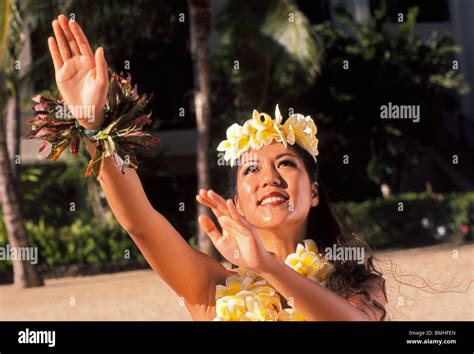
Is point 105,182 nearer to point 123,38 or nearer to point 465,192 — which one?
point 123,38

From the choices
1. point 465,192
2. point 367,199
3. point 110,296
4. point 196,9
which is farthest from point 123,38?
point 465,192

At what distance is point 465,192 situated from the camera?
17484mm

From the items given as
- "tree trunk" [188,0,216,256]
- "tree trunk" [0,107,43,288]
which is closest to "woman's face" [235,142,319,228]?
"tree trunk" [188,0,216,256]

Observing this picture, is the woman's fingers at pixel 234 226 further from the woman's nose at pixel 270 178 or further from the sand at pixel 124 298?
the sand at pixel 124 298

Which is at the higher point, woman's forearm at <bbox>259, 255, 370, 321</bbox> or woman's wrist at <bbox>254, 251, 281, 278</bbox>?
woman's wrist at <bbox>254, 251, 281, 278</bbox>

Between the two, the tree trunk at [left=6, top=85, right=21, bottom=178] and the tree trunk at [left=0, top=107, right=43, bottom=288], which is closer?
the tree trunk at [left=0, top=107, right=43, bottom=288]

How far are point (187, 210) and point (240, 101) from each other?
1988mm

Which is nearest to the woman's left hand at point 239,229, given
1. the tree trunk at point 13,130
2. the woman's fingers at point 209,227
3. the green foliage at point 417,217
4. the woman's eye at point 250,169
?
the woman's fingers at point 209,227

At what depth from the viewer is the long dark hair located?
10.2 feet

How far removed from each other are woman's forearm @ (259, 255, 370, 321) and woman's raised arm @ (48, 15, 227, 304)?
37 centimetres

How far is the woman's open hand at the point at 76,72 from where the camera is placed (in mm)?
2814

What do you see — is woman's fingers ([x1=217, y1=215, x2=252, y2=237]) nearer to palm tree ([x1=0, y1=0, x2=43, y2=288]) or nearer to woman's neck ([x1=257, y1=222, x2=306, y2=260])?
woman's neck ([x1=257, y1=222, x2=306, y2=260])

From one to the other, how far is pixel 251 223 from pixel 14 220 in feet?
34.2
